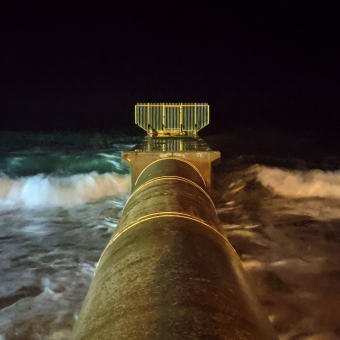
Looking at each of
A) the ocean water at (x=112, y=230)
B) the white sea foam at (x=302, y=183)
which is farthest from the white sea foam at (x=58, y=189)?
the white sea foam at (x=302, y=183)

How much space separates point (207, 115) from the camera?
49.3 feet

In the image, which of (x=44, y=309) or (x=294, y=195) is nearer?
(x=44, y=309)

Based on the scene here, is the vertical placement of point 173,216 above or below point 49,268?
above

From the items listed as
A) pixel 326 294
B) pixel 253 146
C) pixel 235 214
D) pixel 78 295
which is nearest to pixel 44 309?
pixel 78 295

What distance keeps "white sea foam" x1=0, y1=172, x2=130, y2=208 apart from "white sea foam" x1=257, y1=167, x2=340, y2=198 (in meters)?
6.44

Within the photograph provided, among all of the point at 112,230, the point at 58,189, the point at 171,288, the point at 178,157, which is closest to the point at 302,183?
the point at 58,189

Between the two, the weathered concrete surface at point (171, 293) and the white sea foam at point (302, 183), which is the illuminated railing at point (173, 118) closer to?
the white sea foam at point (302, 183)

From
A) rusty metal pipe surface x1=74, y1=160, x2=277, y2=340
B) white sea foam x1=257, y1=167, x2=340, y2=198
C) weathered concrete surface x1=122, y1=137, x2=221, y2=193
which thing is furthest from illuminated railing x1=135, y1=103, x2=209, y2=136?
rusty metal pipe surface x1=74, y1=160, x2=277, y2=340

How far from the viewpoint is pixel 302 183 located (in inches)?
746

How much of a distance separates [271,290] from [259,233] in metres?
3.56

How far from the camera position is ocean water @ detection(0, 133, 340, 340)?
6.59m

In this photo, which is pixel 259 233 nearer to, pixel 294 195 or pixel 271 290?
pixel 271 290

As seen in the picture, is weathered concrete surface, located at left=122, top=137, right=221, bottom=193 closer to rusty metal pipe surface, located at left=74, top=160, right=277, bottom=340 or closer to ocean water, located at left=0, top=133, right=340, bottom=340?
ocean water, located at left=0, top=133, right=340, bottom=340

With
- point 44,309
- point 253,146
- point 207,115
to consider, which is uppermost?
point 207,115
